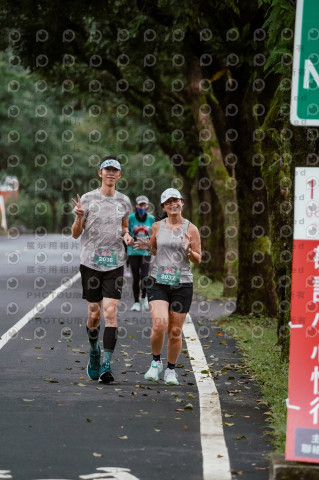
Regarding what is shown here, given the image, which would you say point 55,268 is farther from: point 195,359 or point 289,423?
point 289,423

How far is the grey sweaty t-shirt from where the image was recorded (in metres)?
10.1

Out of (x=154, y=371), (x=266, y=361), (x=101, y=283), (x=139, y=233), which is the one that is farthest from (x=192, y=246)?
(x=139, y=233)

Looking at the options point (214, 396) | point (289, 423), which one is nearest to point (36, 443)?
point (289, 423)

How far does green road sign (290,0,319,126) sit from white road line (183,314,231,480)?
86.9 inches

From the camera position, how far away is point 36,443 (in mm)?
7266

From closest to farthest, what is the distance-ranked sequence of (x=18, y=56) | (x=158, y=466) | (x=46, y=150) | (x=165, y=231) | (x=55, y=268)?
(x=158, y=466) < (x=165, y=231) < (x=18, y=56) < (x=55, y=268) < (x=46, y=150)

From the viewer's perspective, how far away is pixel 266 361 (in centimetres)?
1175

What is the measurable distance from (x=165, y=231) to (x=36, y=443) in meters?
3.33

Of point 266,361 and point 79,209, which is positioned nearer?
point 79,209

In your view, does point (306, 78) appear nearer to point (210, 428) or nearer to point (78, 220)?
point (210, 428)

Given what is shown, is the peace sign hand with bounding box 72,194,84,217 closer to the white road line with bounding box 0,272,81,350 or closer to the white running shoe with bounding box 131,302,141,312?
the white road line with bounding box 0,272,81,350

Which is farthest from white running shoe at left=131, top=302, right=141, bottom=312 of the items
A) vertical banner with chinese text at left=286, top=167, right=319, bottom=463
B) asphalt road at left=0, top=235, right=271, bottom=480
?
vertical banner with chinese text at left=286, top=167, right=319, bottom=463

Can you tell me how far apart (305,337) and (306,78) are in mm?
1524

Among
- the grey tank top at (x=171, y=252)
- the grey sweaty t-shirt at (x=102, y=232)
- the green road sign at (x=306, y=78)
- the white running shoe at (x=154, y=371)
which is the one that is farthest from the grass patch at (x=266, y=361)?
the green road sign at (x=306, y=78)
